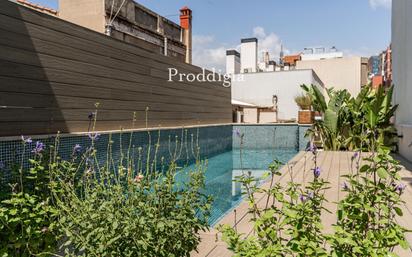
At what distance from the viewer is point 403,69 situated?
28.8 ft

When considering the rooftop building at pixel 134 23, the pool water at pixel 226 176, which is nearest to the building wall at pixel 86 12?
the rooftop building at pixel 134 23

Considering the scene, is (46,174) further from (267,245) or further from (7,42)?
(7,42)

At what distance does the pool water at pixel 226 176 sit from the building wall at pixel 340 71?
19.7 m

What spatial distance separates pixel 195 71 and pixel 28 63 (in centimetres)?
787

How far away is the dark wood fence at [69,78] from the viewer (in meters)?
5.07

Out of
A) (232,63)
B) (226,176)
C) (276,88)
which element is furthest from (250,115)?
(232,63)

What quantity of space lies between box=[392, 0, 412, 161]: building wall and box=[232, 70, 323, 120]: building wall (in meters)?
9.73

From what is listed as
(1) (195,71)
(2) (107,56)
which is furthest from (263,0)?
(2) (107,56)

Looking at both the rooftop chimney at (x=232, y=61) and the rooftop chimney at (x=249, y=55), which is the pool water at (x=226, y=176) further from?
the rooftop chimney at (x=232, y=61)

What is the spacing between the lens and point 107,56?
764 centimetres

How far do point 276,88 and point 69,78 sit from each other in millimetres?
16105

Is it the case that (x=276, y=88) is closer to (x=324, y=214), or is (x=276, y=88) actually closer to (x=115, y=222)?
(x=324, y=214)

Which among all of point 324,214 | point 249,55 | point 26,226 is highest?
point 249,55

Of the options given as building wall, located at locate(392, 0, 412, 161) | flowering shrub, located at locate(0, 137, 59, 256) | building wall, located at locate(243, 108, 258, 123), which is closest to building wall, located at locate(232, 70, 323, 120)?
building wall, located at locate(243, 108, 258, 123)
